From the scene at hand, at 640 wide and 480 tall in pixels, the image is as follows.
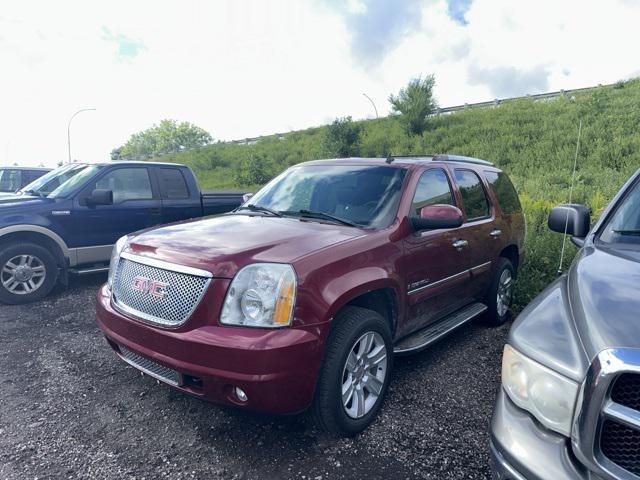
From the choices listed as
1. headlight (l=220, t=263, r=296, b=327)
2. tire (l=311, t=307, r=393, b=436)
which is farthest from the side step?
headlight (l=220, t=263, r=296, b=327)

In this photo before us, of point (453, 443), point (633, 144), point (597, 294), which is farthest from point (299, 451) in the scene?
point (633, 144)

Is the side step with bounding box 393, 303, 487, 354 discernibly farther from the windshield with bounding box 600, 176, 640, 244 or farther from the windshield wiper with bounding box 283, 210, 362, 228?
the windshield with bounding box 600, 176, 640, 244

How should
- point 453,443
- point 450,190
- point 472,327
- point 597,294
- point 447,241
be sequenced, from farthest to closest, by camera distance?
point 472,327 → point 450,190 → point 447,241 → point 453,443 → point 597,294

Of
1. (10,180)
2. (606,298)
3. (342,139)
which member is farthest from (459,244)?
(342,139)

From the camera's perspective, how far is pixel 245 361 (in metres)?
2.36

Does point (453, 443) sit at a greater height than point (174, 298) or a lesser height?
lesser

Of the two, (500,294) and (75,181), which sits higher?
(75,181)

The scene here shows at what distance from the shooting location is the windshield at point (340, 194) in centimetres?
344

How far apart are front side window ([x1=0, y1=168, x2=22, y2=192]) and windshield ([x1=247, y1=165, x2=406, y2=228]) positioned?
8954mm

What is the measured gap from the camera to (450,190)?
161 inches

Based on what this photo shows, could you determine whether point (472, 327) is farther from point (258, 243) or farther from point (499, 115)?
point (499, 115)

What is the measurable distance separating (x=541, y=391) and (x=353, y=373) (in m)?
1.43

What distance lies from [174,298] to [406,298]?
1.68 m

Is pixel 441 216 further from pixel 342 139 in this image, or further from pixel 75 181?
pixel 342 139
